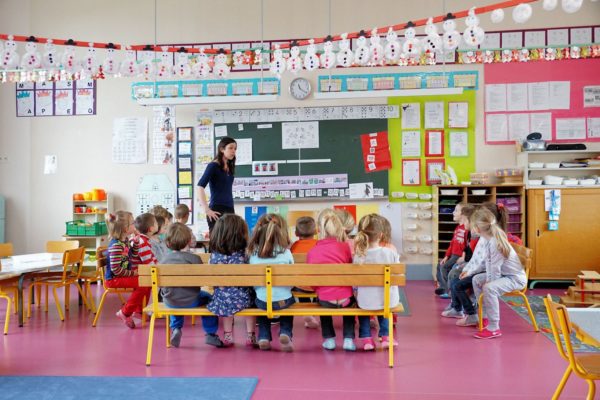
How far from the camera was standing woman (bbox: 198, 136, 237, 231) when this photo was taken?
4754 millimetres

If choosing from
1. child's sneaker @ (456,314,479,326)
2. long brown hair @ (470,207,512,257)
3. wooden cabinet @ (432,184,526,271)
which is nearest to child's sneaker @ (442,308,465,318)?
child's sneaker @ (456,314,479,326)

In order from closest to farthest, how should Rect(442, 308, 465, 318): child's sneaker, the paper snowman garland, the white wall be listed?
the paper snowman garland, Rect(442, 308, 465, 318): child's sneaker, the white wall

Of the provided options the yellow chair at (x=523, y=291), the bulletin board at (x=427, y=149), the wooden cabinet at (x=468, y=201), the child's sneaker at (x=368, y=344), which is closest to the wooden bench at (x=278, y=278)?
the child's sneaker at (x=368, y=344)

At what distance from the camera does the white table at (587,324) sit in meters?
2.09

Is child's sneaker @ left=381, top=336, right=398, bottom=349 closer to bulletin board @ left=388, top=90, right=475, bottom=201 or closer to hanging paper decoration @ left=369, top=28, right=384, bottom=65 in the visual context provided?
hanging paper decoration @ left=369, top=28, right=384, bottom=65

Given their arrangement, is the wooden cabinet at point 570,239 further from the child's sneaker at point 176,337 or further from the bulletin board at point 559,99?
the child's sneaker at point 176,337

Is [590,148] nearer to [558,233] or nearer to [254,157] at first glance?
[558,233]

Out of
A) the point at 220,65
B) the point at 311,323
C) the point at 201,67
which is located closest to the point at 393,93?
the point at 220,65

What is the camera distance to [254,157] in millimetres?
7512

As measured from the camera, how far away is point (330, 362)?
3578mm

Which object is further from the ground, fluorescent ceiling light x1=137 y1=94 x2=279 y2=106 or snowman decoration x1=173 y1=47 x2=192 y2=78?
snowman decoration x1=173 y1=47 x2=192 y2=78

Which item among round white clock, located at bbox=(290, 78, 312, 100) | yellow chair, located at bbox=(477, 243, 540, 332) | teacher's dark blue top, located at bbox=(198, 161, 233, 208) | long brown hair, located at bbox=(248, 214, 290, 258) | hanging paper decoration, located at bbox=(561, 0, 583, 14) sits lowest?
yellow chair, located at bbox=(477, 243, 540, 332)

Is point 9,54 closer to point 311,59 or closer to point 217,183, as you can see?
point 217,183

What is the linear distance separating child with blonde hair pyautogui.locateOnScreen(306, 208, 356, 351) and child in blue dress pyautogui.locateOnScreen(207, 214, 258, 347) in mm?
476
